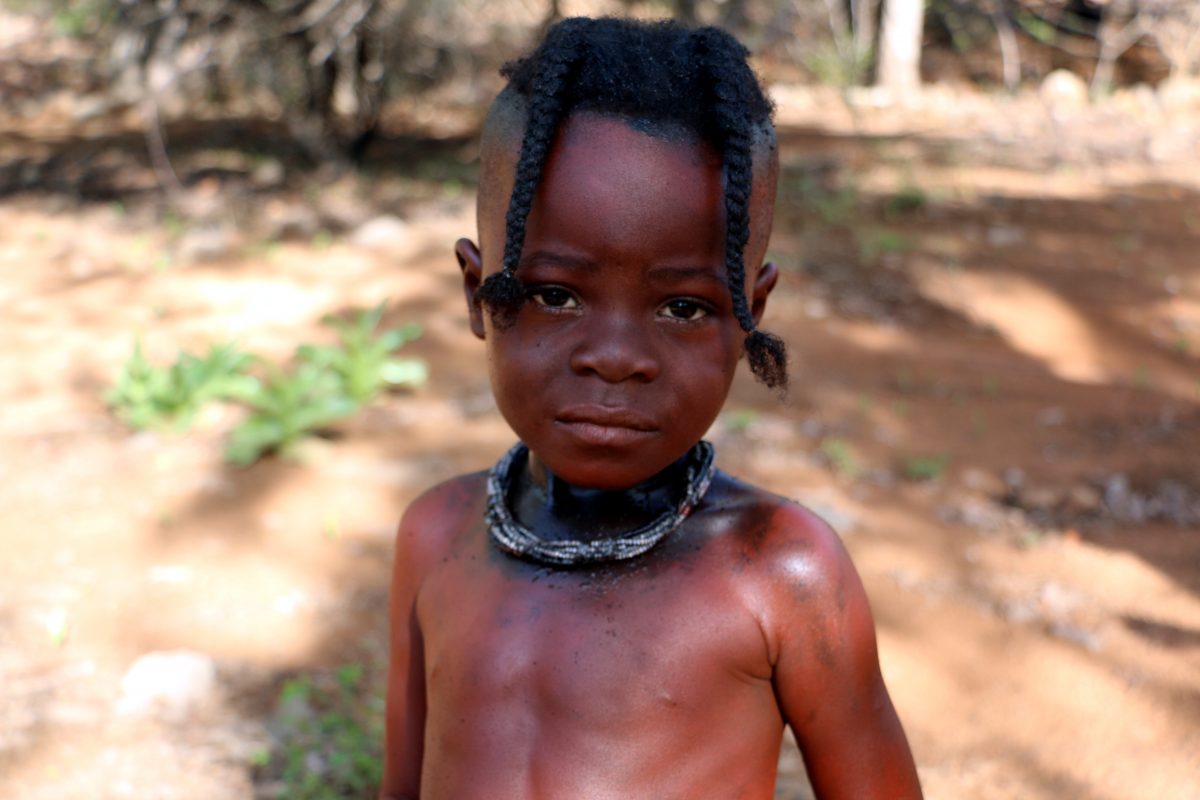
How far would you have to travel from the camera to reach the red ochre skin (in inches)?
54.7

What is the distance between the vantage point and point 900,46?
33.8 ft

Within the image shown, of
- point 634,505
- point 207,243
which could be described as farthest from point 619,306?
point 207,243

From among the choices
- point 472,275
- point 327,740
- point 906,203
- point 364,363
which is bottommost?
point 906,203

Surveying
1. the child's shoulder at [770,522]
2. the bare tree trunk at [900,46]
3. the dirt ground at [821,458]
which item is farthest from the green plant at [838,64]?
the child's shoulder at [770,522]

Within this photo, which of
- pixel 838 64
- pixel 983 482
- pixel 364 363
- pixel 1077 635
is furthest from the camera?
pixel 838 64

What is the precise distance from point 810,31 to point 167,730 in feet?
33.0

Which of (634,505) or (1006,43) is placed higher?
(634,505)

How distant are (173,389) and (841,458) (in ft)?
7.87

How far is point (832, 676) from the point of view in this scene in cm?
152

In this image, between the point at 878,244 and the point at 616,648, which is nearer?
the point at 616,648

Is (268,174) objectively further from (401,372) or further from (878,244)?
(878,244)

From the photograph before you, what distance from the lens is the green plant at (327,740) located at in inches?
99.6

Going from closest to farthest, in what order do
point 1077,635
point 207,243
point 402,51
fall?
point 1077,635, point 207,243, point 402,51

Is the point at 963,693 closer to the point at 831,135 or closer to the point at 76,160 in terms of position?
→ the point at 831,135
